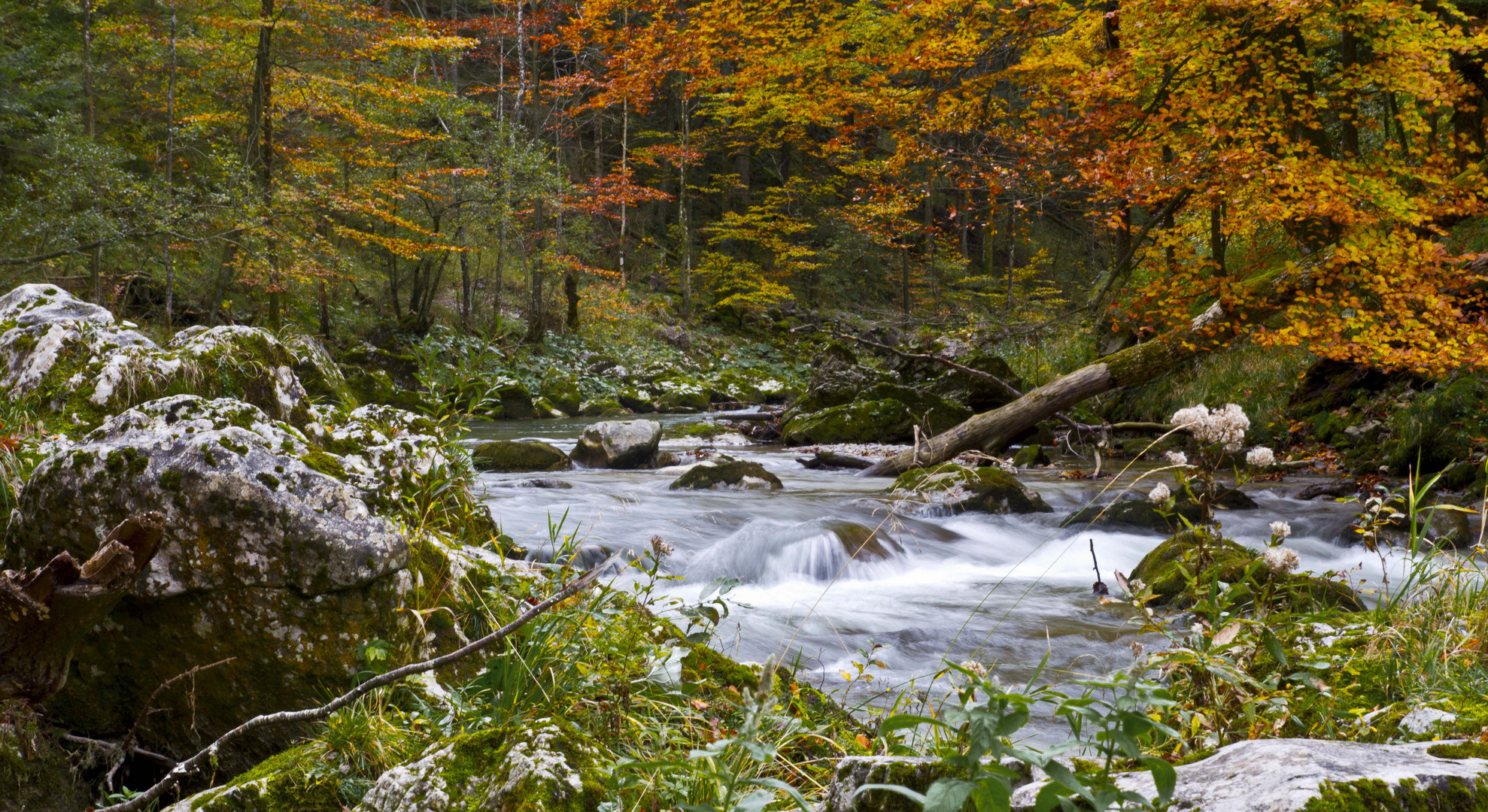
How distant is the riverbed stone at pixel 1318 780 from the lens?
1256 mm

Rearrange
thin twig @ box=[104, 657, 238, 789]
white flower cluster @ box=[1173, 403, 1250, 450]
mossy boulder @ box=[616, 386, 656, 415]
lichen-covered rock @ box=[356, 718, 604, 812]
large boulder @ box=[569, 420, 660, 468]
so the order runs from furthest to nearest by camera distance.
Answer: mossy boulder @ box=[616, 386, 656, 415]
large boulder @ box=[569, 420, 660, 468]
white flower cluster @ box=[1173, 403, 1250, 450]
thin twig @ box=[104, 657, 238, 789]
lichen-covered rock @ box=[356, 718, 604, 812]

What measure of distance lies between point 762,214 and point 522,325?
9747 millimetres

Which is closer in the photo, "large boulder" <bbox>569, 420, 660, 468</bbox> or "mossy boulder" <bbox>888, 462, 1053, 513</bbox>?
"mossy boulder" <bbox>888, 462, 1053, 513</bbox>

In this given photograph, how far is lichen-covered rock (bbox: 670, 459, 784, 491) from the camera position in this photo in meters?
9.48

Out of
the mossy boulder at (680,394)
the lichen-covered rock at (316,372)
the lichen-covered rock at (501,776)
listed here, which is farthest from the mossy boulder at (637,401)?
the lichen-covered rock at (501,776)

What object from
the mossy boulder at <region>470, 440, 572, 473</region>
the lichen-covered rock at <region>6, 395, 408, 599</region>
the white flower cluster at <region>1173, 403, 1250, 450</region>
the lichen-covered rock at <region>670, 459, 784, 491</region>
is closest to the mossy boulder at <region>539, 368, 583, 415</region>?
the mossy boulder at <region>470, 440, 572, 473</region>

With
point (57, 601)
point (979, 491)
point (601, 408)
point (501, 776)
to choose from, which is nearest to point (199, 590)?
point (57, 601)

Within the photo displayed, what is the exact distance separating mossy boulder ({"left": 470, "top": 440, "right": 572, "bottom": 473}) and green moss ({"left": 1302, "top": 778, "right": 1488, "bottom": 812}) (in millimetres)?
9839

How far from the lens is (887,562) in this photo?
6.79 metres

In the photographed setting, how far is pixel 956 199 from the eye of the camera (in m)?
34.4

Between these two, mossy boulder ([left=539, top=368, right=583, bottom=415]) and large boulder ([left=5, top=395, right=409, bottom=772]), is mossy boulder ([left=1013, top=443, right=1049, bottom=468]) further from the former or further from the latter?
large boulder ([left=5, top=395, right=409, bottom=772])

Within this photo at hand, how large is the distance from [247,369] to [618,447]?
22.9 ft

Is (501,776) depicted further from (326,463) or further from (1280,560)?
(1280,560)

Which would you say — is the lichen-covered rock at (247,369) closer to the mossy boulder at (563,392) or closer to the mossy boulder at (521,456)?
the mossy boulder at (521,456)
